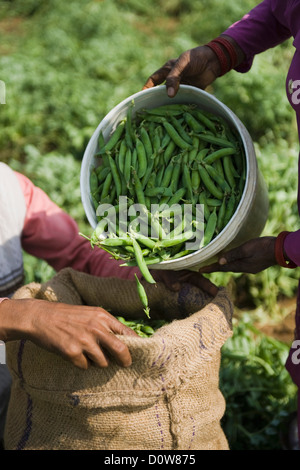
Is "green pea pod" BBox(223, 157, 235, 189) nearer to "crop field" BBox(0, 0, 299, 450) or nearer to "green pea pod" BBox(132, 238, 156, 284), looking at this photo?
"green pea pod" BBox(132, 238, 156, 284)

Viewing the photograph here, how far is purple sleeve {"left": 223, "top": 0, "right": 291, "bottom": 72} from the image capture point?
6.89ft

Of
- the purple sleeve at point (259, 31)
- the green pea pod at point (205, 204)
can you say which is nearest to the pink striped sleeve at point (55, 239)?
the green pea pod at point (205, 204)

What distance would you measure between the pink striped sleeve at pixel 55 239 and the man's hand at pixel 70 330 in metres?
0.73

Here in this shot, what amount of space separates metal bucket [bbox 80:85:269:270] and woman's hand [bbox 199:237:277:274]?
0.17 feet

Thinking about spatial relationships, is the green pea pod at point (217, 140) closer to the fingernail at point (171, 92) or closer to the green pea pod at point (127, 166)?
the fingernail at point (171, 92)

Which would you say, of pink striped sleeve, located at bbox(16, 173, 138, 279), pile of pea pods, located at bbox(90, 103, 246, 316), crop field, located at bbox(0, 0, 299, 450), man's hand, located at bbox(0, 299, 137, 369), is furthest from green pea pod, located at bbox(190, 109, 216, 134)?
crop field, located at bbox(0, 0, 299, 450)

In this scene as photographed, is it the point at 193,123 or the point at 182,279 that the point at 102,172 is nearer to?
the point at 193,123

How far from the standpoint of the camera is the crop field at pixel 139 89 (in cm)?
271

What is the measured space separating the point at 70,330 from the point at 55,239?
0.93m

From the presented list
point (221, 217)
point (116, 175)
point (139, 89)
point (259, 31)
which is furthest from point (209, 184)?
point (139, 89)

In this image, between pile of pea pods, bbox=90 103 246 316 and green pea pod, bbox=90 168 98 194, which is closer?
pile of pea pods, bbox=90 103 246 316

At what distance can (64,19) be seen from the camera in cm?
717
